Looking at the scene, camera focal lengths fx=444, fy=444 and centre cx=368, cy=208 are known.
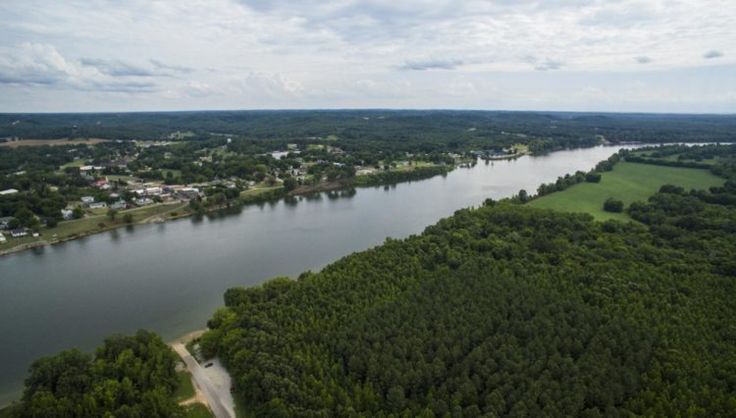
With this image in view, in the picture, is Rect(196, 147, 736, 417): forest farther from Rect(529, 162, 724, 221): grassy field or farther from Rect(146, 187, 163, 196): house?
Rect(146, 187, 163, 196): house

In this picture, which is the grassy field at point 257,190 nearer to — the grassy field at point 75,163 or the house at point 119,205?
the house at point 119,205

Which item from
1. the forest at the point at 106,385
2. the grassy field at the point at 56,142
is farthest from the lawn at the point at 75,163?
the forest at the point at 106,385

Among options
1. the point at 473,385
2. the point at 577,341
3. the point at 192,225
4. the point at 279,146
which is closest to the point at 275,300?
the point at 473,385

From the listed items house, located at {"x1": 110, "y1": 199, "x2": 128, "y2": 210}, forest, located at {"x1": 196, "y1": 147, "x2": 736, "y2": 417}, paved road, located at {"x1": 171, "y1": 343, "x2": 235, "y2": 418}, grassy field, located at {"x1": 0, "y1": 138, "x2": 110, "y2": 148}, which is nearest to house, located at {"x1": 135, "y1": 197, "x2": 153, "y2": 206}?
house, located at {"x1": 110, "y1": 199, "x2": 128, "y2": 210}

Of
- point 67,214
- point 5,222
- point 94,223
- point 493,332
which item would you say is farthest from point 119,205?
point 493,332

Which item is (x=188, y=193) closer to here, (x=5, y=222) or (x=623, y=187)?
(x=5, y=222)

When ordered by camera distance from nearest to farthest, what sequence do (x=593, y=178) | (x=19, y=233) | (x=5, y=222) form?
(x=19, y=233) < (x=5, y=222) < (x=593, y=178)

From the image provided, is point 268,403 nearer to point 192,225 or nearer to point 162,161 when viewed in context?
point 192,225
